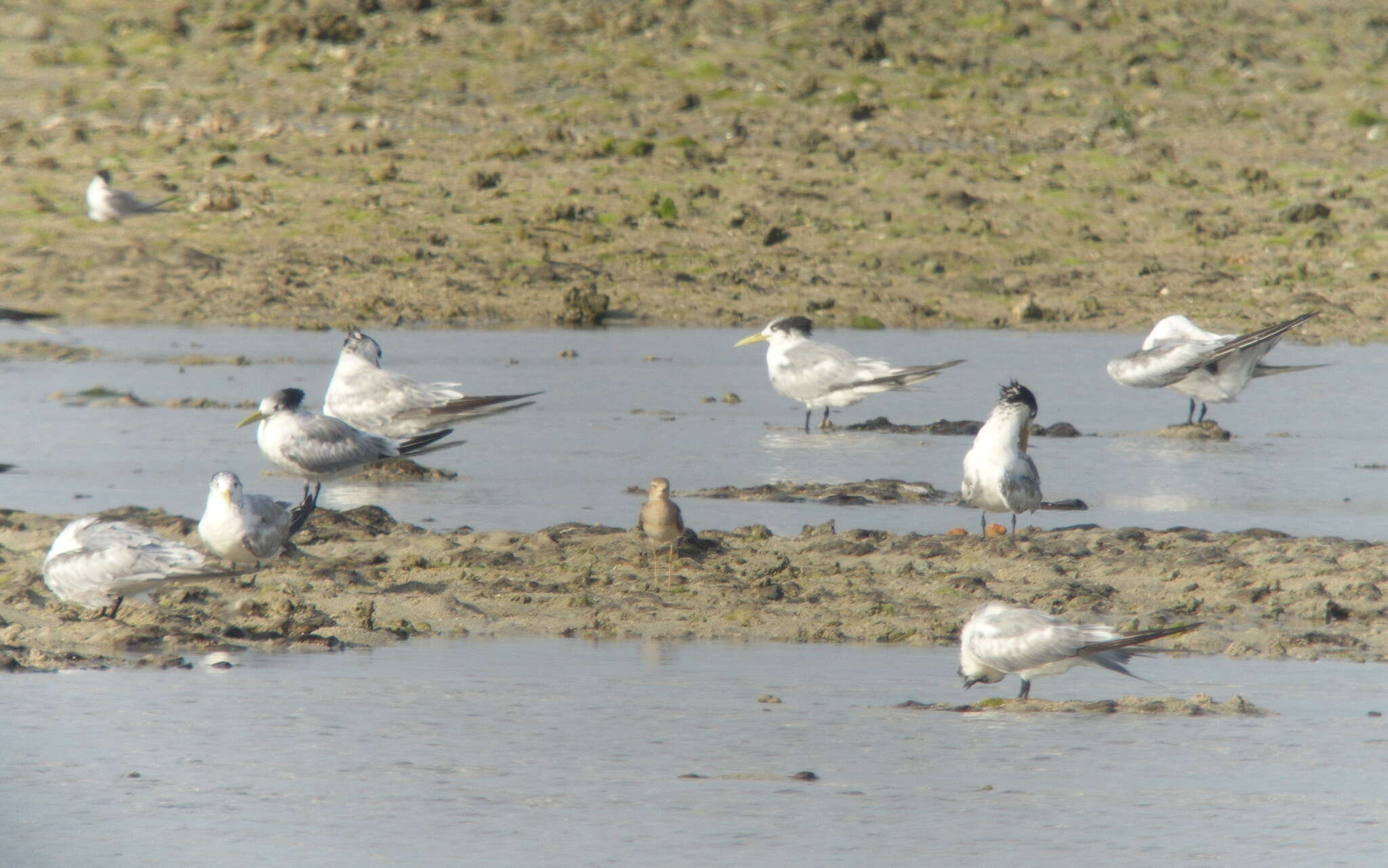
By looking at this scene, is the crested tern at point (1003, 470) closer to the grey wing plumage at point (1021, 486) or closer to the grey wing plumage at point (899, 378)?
the grey wing plumage at point (1021, 486)

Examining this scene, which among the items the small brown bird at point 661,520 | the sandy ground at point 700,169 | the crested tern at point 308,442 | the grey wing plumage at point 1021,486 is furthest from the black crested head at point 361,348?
the grey wing plumage at point 1021,486

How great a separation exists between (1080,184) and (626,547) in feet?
47.0

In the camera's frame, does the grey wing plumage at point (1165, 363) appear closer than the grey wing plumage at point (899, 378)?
Yes

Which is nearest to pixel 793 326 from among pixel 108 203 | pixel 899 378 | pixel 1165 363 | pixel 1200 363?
pixel 899 378

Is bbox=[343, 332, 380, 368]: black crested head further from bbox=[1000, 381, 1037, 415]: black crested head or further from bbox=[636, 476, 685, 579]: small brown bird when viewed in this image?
bbox=[1000, 381, 1037, 415]: black crested head

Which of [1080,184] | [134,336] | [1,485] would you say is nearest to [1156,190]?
[1080,184]

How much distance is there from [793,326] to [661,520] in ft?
20.6

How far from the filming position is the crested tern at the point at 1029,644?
19.7 feet

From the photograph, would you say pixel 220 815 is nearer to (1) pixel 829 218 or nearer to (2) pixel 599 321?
(2) pixel 599 321

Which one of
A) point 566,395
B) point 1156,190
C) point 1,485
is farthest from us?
point 1156,190

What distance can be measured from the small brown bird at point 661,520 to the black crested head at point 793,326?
6.02 m

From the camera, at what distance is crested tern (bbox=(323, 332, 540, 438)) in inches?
444

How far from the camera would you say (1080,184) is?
839 inches

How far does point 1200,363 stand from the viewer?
12859 millimetres
